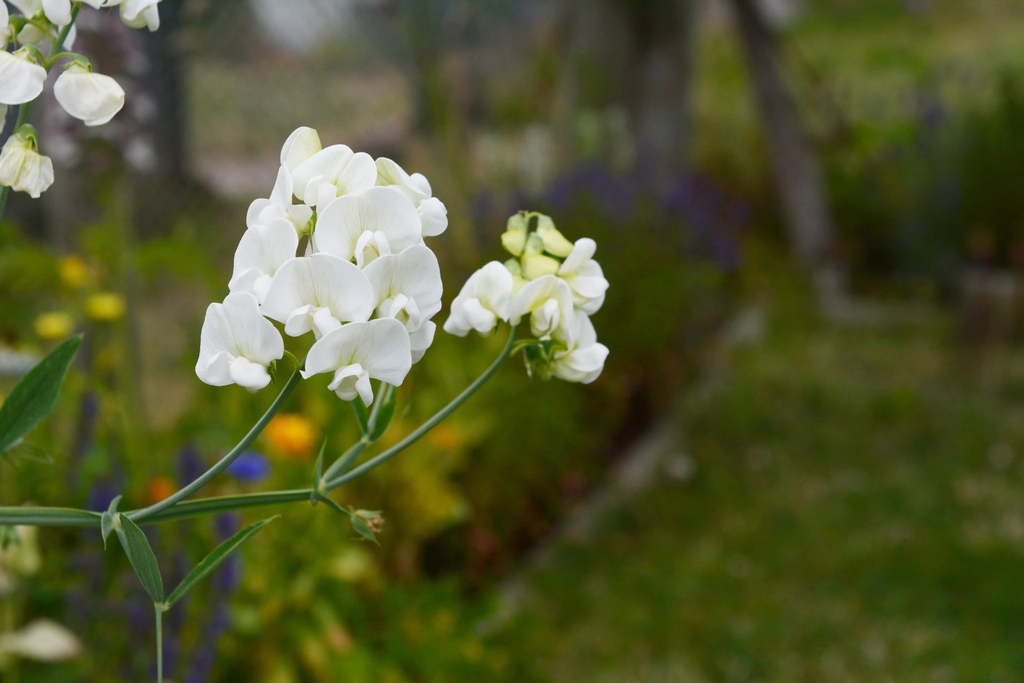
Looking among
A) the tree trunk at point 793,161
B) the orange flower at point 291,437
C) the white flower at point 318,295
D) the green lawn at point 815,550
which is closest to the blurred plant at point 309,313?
the white flower at point 318,295

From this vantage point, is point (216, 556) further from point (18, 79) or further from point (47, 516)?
point (18, 79)

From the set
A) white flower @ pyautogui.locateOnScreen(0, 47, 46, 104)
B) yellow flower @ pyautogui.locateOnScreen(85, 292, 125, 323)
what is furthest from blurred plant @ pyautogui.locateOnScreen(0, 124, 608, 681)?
yellow flower @ pyautogui.locateOnScreen(85, 292, 125, 323)

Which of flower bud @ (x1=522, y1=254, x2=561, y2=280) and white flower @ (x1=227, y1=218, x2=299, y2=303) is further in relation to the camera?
flower bud @ (x1=522, y1=254, x2=561, y2=280)

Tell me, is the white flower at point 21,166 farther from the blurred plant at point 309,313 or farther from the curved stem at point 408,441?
the curved stem at point 408,441

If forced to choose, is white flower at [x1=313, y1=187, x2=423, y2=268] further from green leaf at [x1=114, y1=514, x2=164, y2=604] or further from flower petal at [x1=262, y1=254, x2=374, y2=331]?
green leaf at [x1=114, y1=514, x2=164, y2=604]

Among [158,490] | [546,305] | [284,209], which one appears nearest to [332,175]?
[284,209]

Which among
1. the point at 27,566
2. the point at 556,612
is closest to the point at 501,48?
the point at 556,612

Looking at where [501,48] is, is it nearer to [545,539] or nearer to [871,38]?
[545,539]
